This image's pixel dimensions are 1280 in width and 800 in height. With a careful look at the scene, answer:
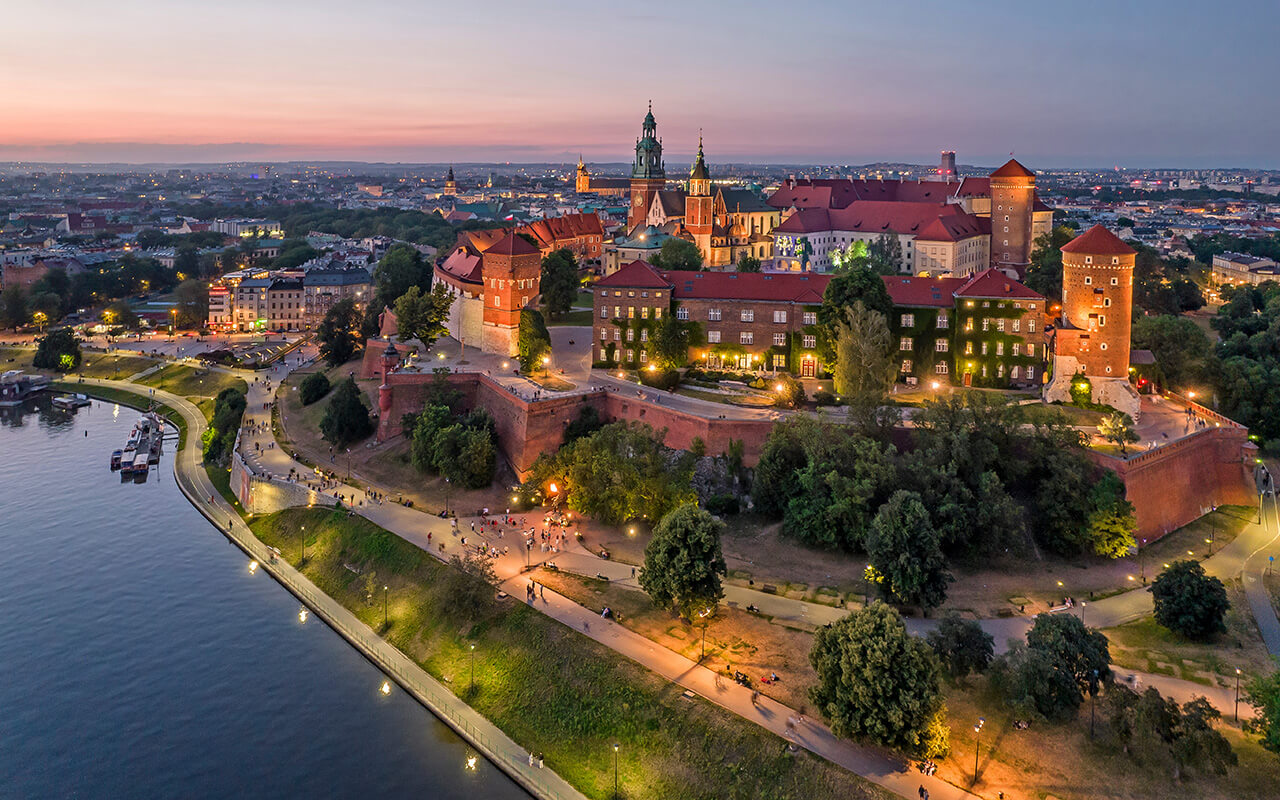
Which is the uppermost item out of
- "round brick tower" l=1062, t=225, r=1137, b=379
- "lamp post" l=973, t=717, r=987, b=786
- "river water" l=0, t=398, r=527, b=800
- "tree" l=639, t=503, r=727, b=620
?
"round brick tower" l=1062, t=225, r=1137, b=379

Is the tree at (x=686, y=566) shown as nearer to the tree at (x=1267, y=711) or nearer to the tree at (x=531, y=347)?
the tree at (x=1267, y=711)

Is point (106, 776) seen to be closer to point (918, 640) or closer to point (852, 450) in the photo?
point (918, 640)

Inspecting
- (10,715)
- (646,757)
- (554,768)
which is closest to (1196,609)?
(646,757)

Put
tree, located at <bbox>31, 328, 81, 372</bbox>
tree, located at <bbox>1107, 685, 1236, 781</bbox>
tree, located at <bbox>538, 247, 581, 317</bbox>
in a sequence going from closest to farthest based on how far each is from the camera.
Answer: tree, located at <bbox>1107, 685, 1236, 781</bbox>
tree, located at <bbox>538, 247, 581, 317</bbox>
tree, located at <bbox>31, 328, 81, 372</bbox>

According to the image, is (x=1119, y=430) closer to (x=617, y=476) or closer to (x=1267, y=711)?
(x=1267, y=711)

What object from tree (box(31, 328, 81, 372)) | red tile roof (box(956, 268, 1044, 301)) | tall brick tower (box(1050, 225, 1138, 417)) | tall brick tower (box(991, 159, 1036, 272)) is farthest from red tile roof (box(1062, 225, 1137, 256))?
tree (box(31, 328, 81, 372))

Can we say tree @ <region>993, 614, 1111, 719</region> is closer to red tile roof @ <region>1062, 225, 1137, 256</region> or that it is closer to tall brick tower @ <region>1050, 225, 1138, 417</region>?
tall brick tower @ <region>1050, 225, 1138, 417</region>

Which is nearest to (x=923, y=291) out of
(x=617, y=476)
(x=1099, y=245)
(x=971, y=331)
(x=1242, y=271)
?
(x=971, y=331)

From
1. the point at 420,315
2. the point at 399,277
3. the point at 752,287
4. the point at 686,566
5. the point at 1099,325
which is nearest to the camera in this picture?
the point at 686,566
